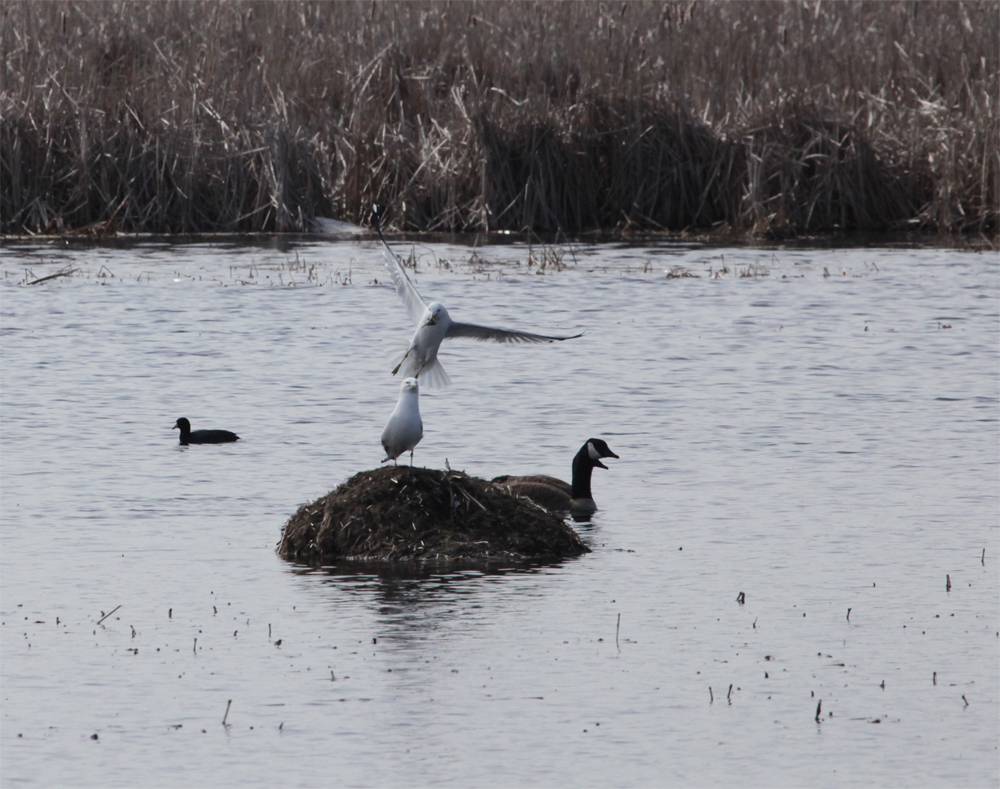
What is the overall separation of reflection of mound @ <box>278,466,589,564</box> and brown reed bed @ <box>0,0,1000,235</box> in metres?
14.2

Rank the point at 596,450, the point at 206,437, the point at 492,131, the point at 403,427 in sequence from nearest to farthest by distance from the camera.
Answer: the point at 403,427 → the point at 596,450 → the point at 206,437 → the point at 492,131

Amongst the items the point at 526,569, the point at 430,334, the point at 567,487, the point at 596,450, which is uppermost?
the point at 430,334

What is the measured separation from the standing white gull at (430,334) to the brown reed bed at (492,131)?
12.5 meters

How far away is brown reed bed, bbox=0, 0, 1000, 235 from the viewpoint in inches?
916

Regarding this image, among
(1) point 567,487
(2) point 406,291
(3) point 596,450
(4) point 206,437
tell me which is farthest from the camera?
(4) point 206,437

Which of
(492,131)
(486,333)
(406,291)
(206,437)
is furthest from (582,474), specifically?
(492,131)

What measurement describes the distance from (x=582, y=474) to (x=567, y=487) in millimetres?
138

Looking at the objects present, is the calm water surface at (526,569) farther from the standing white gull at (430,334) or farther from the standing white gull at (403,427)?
the standing white gull at (430,334)

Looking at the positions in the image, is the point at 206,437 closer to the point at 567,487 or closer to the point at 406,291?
the point at 406,291

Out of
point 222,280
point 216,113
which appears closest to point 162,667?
point 222,280

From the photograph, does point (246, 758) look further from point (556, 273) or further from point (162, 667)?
point (556, 273)

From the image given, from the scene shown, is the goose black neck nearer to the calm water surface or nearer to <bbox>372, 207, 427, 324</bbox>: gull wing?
the calm water surface

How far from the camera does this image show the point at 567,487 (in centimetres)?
1091

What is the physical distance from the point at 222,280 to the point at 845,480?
11.3 meters
